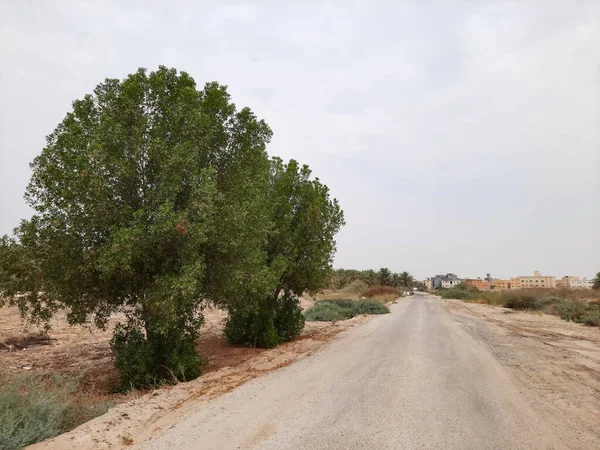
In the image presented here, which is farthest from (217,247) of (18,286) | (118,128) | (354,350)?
(354,350)

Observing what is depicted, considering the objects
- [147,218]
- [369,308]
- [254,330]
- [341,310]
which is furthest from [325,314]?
[147,218]

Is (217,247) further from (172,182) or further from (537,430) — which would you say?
(537,430)

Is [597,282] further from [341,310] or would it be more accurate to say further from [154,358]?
[154,358]

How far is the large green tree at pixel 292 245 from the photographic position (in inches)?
708

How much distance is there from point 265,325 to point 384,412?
457 inches

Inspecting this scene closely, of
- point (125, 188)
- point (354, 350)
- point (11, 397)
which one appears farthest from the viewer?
point (354, 350)

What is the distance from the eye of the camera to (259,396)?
8820mm

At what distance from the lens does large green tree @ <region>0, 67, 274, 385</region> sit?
10227mm

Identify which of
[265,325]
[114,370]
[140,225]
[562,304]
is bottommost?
[114,370]

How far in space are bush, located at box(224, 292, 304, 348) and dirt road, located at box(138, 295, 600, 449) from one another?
20.7 feet

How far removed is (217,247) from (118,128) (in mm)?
4213

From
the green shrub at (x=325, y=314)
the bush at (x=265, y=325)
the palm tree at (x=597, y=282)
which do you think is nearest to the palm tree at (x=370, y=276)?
the palm tree at (x=597, y=282)

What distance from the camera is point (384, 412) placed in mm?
7242

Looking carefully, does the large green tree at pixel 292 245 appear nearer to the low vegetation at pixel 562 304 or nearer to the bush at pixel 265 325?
the bush at pixel 265 325
